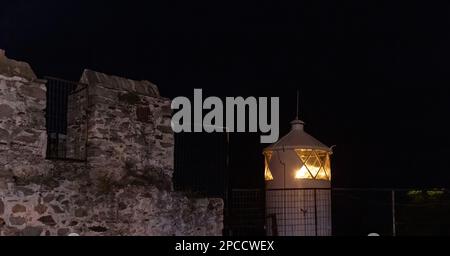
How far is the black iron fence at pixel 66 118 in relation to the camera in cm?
819

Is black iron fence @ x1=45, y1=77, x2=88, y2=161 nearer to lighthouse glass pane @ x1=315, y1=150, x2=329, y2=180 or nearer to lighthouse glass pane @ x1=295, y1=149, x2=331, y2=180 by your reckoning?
lighthouse glass pane @ x1=295, y1=149, x2=331, y2=180

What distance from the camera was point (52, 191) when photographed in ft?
24.8

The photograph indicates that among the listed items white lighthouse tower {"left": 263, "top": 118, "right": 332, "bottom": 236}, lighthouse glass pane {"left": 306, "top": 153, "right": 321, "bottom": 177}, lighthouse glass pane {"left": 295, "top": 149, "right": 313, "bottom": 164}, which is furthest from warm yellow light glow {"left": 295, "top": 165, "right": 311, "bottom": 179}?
lighthouse glass pane {"left": 295, "top": 149, "right": 313, "bottom": 164}

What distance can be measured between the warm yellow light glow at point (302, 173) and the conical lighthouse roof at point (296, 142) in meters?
0.53

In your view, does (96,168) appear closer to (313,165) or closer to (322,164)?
(313,165)

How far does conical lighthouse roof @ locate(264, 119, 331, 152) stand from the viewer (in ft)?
46.0

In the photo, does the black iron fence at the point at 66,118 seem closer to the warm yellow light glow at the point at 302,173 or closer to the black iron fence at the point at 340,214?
the black iron fence at the point at 340,214

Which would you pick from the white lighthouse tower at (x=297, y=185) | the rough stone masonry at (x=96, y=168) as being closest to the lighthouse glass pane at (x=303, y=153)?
the white lighthouse tower at (x=297, y=185)

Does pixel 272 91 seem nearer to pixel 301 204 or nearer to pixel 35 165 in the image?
pixel 301 204

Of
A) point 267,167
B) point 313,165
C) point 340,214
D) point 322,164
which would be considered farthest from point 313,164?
point 340,214

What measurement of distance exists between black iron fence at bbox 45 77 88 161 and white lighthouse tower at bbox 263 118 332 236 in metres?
4.90

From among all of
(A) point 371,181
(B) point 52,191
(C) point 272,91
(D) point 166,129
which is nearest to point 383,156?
(A) point 371,181

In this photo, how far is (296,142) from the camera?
14.1 metres

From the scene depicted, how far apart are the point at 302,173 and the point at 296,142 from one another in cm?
82
